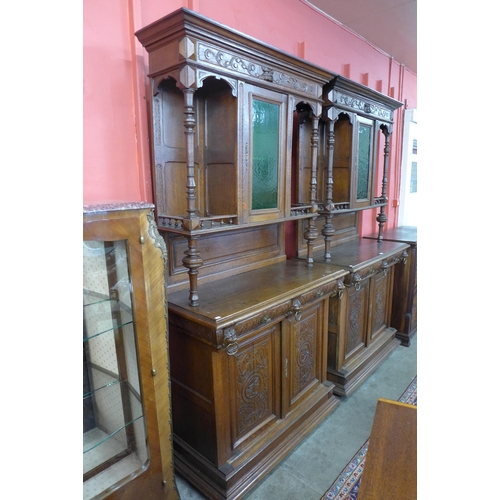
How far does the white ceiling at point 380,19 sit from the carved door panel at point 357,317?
235 cm

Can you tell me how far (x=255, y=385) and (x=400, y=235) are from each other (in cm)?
286

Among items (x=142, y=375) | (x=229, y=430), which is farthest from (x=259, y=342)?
(x=142, y=375)

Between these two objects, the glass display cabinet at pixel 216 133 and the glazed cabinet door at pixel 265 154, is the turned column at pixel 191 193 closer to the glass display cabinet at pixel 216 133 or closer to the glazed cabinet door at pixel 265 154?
the glass display cabinet at pixel 216 133

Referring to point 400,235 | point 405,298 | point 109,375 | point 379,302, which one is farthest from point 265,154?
point 400,235

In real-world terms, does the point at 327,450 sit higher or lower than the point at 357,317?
Result: lower

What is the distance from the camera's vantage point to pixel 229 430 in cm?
186

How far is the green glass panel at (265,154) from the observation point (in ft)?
6.64

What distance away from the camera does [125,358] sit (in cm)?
149

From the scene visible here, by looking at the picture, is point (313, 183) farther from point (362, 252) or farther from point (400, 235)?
point (400, 235)

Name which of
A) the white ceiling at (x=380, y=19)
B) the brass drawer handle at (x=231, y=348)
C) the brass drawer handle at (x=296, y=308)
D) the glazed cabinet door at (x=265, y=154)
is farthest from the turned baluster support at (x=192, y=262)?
the white ceiling at (x=380, y=19)
